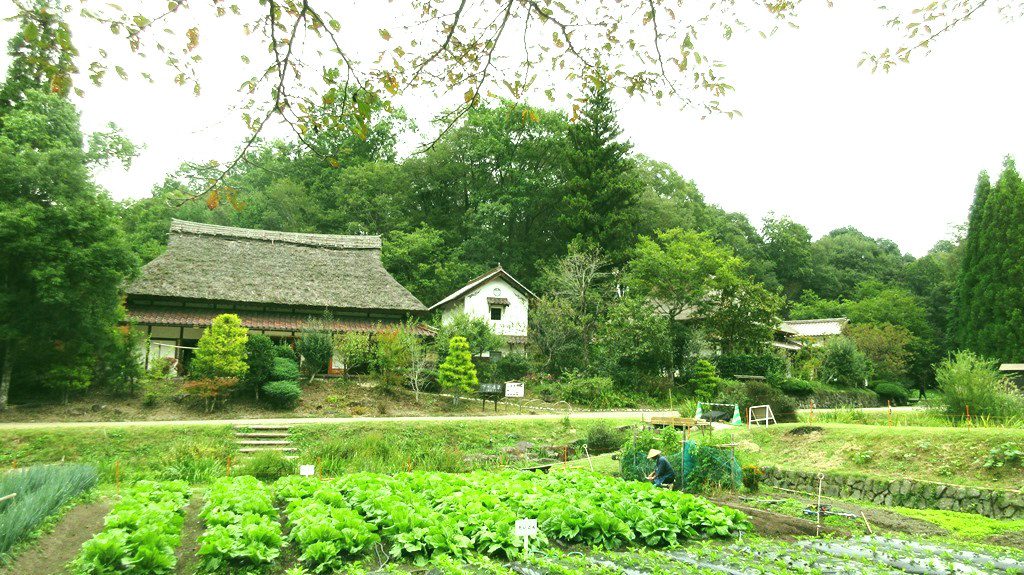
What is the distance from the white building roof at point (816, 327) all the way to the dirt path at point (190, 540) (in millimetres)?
38001

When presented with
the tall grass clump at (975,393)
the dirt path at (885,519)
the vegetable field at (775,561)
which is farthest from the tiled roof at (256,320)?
the vegetable field at (775,561)

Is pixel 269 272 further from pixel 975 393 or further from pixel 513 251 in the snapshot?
pixel 975 393

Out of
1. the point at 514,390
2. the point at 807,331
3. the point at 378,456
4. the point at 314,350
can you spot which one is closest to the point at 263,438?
the point at 378,456

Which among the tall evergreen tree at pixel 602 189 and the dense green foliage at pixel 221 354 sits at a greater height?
the tall evergreen tree at pixel 602 189

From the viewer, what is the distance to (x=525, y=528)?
6555 millimetres

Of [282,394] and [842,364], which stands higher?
[842,364]

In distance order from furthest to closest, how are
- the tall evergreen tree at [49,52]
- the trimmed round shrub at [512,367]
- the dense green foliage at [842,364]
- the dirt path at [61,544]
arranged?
the dense green foliage at [842,364] → the trimmed round shrub at [512,367] → the dirt path at [61,544] → the tall evergreen tree at [49,52]

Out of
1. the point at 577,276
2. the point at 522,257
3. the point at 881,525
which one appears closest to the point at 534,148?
the point at 522,257

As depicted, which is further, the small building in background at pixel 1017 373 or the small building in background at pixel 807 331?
the small building in background at pixel 807 331

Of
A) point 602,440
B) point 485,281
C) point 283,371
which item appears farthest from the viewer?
point 485,281

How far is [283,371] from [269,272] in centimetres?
921

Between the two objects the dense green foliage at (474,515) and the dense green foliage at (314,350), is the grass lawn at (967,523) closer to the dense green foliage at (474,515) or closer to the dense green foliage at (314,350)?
the dense green foliage at (474,515)

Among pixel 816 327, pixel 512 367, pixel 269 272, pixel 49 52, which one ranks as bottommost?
pixel 512 367

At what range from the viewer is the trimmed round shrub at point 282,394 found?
62.3 ft
